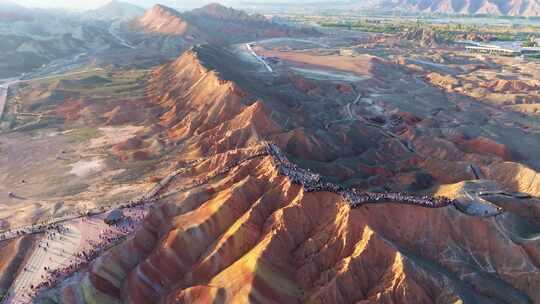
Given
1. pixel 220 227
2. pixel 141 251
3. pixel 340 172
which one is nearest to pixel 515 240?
pixel 340 172

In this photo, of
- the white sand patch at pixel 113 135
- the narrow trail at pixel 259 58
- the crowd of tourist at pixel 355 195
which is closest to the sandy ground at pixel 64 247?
the crowd of tourist at pixel 355 195

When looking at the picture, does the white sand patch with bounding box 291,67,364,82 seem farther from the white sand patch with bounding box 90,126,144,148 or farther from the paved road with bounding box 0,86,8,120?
the paved road with bounding box 0,86,8,120

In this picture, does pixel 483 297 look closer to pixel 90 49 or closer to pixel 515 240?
pixel 515 240

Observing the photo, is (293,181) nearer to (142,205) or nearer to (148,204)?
(148,204)

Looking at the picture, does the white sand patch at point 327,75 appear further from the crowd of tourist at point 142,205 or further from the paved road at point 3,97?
the crowd of tourist at point 142,205

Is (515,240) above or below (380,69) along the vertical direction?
above
